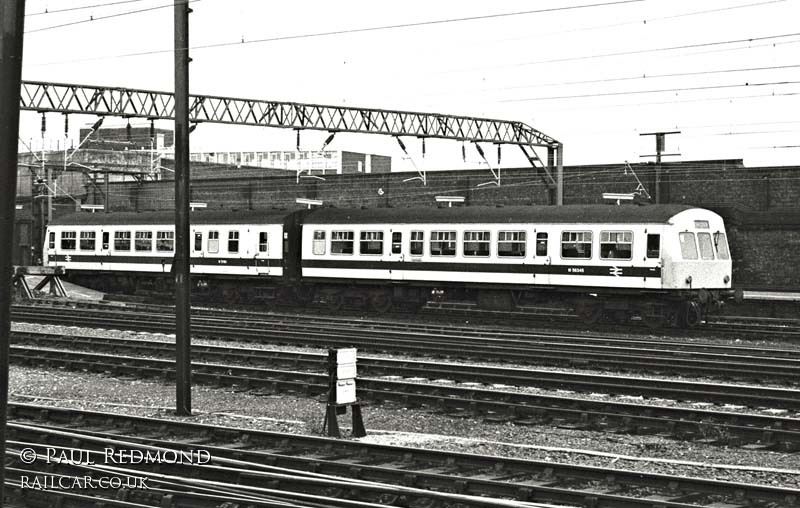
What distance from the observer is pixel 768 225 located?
39.2 meters

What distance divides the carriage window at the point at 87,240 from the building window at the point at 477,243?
59.0 feet

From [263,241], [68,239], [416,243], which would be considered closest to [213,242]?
[263,241]

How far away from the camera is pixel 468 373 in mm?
18359

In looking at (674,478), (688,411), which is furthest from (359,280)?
(674,478)

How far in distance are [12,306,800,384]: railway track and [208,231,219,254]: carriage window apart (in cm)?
541

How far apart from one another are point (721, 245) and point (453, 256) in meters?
7.46

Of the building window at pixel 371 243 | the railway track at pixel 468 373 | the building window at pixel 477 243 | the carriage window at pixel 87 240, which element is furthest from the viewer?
the carriage window at pixel 87 240

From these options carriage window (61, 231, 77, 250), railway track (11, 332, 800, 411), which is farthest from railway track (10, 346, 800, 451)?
carriage window (61, 231, 77, 250)

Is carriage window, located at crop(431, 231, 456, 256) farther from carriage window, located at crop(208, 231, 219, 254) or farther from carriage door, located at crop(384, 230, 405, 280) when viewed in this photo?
carriage window, located at crop(208, 231, 219, 254)

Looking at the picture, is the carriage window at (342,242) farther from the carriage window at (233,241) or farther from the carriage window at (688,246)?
the carriage window at (688,246)

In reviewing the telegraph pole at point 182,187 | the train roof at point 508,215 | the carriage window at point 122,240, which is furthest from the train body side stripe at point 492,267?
the telegraph pole at point 182,187

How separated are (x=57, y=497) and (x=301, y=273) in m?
25.6

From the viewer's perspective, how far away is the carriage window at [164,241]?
1539 inches

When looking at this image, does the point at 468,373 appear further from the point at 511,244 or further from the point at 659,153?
the point at 659,153
